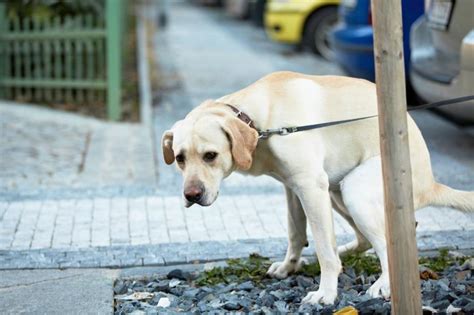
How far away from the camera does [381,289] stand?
4.27 meters

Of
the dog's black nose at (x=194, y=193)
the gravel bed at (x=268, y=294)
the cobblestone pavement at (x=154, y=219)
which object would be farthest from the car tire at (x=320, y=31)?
the dog's black nose at (x=194, y=193)

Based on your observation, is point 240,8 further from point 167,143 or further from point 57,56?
point 167,143

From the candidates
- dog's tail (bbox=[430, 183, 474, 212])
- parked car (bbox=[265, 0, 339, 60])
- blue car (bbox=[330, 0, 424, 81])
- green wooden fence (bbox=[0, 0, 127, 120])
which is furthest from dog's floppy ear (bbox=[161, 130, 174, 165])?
parked car (bbox=[265, 0, 339, 60])

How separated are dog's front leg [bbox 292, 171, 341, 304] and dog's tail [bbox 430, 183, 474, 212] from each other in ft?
1.91

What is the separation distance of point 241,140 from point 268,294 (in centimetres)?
84

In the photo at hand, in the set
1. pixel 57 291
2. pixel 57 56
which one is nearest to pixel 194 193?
pixel 57 291

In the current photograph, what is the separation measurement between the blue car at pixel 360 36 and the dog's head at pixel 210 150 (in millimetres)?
4990

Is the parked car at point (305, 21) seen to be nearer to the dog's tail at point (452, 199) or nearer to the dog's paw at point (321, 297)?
the dog's tail at point (452, 199)

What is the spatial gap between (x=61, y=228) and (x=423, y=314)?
2.72 m

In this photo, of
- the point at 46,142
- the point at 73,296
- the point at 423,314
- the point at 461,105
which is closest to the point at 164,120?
the point at 46,142

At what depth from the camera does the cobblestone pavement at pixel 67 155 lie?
7081 millimetres

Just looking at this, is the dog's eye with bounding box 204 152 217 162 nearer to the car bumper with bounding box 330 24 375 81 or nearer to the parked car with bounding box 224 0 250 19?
the car bumper with bounding box 330 24 375 81

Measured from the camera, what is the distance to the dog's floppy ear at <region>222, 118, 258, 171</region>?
4035 millimetres

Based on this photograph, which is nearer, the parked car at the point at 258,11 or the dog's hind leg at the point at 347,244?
the dog's hind leg at the point at 347,244
